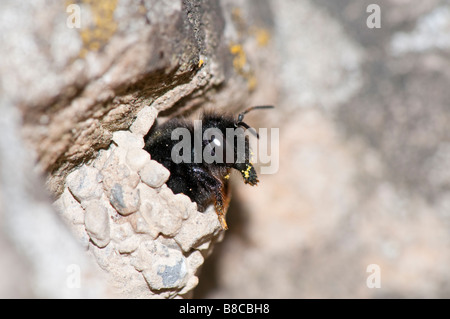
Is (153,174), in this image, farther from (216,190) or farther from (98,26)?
(98,26)

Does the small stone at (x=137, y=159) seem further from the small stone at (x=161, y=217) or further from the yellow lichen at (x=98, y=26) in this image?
the yellow lichen at (x=98, y=26)

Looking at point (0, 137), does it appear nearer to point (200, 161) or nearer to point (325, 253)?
point (200, 161)

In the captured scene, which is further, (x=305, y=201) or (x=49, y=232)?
(x=305, y=201)

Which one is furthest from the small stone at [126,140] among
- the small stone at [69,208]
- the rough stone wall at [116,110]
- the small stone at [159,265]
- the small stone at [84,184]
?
the small stone at [159,265]

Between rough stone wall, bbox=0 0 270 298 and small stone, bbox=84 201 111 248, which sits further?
small stone, bbox=84 201 111 248

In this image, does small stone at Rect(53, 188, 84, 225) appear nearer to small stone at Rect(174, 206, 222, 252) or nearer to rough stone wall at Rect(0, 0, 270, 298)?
rough stone wall at Rect(0, 0, 270, 298)

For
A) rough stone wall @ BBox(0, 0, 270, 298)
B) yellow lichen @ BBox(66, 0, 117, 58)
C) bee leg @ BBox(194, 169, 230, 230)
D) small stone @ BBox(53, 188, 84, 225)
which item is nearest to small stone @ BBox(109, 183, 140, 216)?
rough stone wall @ BBox(0, 0, 270, 298)
